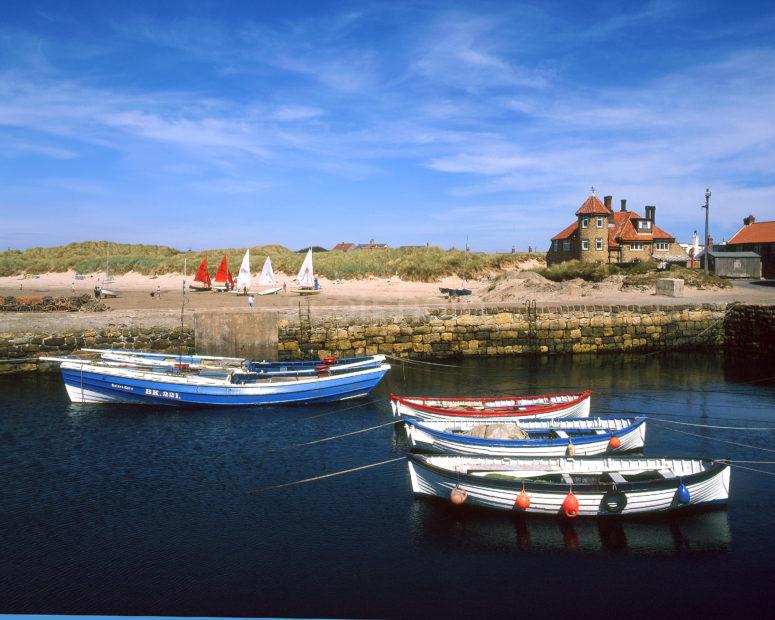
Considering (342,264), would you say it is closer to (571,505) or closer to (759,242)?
(759,242)

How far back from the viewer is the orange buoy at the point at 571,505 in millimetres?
11023

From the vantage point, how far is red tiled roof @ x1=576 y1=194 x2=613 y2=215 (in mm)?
49672

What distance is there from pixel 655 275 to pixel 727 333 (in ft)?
34.3

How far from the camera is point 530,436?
15.0 m

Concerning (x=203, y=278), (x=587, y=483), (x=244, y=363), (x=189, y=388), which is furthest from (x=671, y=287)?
(x=203, y=278)

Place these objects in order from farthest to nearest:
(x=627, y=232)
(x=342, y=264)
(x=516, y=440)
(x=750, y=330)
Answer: (x=342, y=264)
(x=627, y=232)
(x=750, y=330)
(x=516, y=440)

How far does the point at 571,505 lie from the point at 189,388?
12.8 metres

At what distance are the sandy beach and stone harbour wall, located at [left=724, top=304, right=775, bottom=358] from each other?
2.54 meters

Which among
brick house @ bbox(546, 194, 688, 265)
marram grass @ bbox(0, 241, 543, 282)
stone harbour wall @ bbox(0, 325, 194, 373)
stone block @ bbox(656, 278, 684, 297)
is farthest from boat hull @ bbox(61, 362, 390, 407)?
brick house @ bbox(546, 194, 688, 265)

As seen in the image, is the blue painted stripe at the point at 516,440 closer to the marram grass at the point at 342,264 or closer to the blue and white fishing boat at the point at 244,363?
the blue and white fishing boat at the point at 244,363

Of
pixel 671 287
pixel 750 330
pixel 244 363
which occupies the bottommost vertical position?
pixel 244 363

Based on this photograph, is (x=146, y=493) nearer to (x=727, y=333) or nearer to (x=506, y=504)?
(x=506, y=504)

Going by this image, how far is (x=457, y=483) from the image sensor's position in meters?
11.6

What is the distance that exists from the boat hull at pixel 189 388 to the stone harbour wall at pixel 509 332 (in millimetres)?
7564
